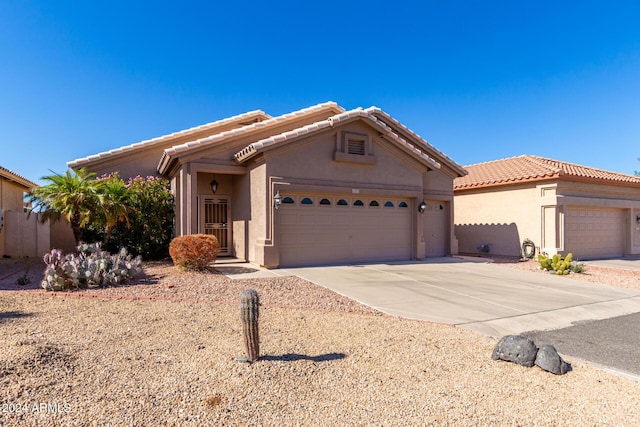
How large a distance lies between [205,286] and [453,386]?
20.6 ft

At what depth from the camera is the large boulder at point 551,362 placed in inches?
173

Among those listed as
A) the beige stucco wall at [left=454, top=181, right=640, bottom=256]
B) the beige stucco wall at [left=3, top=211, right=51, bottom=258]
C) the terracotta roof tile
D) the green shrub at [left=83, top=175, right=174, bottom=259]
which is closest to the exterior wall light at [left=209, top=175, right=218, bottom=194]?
the green shrub at [left=83, top=175, right=174, bottom=259]

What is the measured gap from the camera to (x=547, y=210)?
53.2ft

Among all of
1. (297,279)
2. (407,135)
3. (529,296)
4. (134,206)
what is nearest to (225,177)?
(134,206)

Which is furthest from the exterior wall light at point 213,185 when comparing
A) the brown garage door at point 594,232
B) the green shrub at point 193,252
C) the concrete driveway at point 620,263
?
the concrete driveway at point 620,263

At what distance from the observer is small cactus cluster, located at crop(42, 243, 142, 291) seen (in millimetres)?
8039

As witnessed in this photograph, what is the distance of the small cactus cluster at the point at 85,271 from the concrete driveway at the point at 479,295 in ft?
13.9

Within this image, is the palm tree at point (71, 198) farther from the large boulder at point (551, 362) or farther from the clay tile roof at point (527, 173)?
the clay tile roof at point (527, 173)

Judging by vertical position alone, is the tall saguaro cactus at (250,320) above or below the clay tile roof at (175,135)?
below

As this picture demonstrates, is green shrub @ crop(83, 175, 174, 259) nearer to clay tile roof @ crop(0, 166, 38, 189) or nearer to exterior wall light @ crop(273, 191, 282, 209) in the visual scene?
exterior wall light @ crop(273, 191, 282, 209)

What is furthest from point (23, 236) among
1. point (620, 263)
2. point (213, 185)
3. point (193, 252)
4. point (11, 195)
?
point (620, 263)

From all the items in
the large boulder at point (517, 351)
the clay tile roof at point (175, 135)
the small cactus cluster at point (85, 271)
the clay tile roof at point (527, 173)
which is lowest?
the large boulder at point (517, 351)

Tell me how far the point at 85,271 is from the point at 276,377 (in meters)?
6.56

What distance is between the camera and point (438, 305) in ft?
25.0
